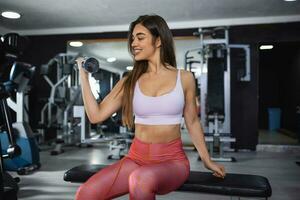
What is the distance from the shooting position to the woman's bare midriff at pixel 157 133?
1132 millimetres

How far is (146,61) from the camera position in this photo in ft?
4.20

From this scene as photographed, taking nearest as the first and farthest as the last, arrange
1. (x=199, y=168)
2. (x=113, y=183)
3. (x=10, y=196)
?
(x=113, y=183)
(x=10, y=196)
(x=199, y=168)

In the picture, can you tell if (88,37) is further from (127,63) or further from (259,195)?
(259,195)

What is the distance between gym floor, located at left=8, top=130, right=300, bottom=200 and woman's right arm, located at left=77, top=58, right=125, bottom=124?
0.83 meters

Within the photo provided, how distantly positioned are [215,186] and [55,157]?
127 inches

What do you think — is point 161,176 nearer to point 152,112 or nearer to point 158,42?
point 152,112

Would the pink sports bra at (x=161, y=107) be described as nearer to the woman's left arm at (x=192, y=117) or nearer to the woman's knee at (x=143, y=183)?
the woman's left arm at (x=192, y=117)

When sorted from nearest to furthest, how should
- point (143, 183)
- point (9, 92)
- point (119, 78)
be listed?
point (143, 183) < point (9, 92) < point (119, 78)

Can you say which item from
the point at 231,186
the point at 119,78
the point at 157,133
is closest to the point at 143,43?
the point at 157,133

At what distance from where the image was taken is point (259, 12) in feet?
14.4

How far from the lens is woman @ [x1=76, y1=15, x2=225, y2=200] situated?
109 cm

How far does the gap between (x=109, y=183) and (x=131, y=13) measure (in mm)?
3732

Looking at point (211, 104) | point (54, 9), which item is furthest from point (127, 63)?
point (211, 104)

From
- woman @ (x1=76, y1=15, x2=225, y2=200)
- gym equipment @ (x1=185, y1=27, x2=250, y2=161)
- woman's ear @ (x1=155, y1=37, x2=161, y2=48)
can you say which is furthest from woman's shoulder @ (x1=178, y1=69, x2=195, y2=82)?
gym equipment @ (x1=185, y1=27, x2=250, y2=161)
